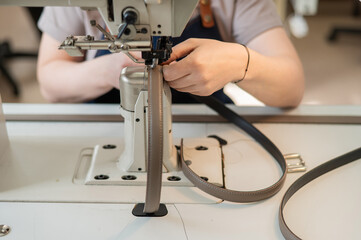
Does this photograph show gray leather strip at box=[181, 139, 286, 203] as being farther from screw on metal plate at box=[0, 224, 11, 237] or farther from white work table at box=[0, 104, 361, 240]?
screw on metal plate at box=[0, 224, 11, 237]

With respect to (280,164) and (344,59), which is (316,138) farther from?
(344,59)

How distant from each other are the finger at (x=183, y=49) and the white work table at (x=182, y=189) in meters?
0.20

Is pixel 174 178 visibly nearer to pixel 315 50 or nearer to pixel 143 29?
pixel 143 29

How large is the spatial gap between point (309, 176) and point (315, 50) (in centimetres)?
244

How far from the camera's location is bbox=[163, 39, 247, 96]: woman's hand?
2.58 ft

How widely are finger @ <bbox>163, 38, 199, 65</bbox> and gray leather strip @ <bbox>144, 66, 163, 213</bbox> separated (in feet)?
0.37

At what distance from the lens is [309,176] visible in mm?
821

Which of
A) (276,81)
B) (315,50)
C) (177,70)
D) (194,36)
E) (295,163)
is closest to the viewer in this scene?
(177,70)

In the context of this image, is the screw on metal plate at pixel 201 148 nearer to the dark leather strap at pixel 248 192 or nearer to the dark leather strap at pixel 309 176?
the dark leather strap at pixel 248 192

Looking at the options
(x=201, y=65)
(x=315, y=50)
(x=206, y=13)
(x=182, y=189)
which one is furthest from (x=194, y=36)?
(x=315, y=50)

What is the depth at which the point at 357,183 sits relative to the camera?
2.68 feet

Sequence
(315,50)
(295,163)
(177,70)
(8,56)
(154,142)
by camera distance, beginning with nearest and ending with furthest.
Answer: (154,142)
(177,70)
(295,163)
(8,56)
(315,50)

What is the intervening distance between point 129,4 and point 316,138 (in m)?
0.49

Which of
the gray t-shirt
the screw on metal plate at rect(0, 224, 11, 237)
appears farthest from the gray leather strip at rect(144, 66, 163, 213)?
the gray t-shirt
